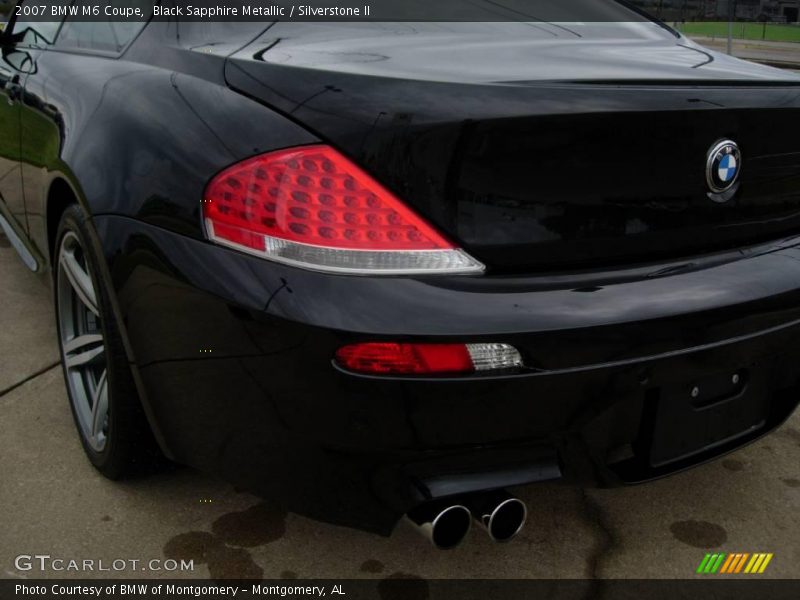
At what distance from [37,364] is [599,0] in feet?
7.48

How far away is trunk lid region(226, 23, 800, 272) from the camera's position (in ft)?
4.89

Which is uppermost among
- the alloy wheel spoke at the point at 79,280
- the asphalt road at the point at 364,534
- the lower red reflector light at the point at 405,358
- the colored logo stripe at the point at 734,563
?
the lower red reflector light at the point at 405,358

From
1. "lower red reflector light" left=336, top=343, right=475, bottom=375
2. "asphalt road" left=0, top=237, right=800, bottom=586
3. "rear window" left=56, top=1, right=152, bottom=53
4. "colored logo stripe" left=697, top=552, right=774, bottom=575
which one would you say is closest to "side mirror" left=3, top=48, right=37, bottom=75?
"rear window" left=56, top=1, right=152, bottom=53

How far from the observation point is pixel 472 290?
148cm

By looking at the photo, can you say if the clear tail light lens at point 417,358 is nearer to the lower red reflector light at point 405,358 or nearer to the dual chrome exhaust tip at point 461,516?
the lower red reflector light at point 405,358

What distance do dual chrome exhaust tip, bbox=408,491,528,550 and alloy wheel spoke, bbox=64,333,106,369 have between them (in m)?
1.10

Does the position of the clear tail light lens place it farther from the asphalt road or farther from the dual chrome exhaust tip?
the asphalt road

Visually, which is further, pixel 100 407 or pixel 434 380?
pixel 100 407

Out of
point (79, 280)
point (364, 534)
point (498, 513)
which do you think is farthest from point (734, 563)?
point (79, 280)

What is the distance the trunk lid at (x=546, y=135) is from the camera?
4.89 ft

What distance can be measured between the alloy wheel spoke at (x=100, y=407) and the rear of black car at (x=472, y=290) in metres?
0.45

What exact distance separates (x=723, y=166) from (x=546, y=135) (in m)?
0.44

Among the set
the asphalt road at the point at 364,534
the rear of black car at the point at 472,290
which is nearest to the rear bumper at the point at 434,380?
the rear of black car at the point at 472,290

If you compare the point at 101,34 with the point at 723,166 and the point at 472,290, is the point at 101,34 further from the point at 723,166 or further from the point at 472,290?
the point at 723,166
